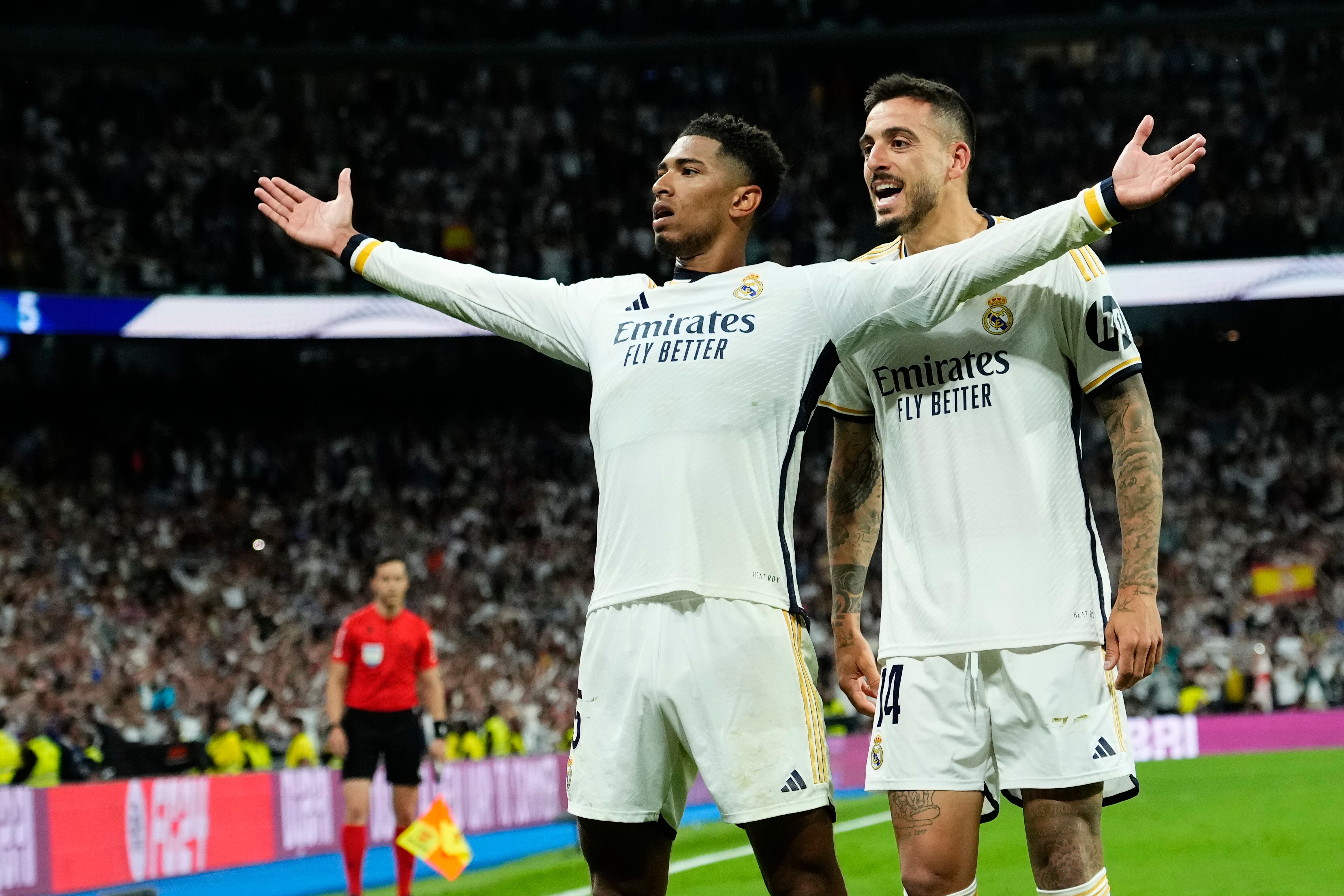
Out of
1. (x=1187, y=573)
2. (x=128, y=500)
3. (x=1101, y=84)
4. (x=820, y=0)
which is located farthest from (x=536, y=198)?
(x=1187, y=573)

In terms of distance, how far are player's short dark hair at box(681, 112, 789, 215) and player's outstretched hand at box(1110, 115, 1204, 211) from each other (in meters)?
1.00

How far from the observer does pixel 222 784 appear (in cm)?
1130

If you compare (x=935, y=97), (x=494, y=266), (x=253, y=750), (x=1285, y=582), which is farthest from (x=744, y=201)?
(x=494, y=266)

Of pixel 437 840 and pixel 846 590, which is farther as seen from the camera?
pixel 437 840

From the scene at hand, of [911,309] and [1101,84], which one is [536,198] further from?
[911,309]

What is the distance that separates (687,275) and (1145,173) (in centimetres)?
122

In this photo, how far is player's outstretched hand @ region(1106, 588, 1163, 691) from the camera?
3.71 metres

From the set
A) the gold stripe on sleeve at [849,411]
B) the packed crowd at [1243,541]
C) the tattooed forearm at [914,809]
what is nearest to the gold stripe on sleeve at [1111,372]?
the gold stripe on sleeve at [849,411]

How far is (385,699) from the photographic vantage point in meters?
9.54

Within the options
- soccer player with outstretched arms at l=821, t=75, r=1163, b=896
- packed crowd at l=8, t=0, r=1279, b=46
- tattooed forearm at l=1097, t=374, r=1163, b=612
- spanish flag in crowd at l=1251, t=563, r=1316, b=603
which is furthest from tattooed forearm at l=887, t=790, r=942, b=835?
packed crowd at l=8, t=0, r=1279, b=46

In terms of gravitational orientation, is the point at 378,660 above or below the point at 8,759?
above

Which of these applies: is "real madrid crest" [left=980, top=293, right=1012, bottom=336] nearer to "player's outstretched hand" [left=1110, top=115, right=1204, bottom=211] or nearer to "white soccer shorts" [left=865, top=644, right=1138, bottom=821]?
"player's outstretched hand" [left=1110, top=115, right=1204, bottom=211]

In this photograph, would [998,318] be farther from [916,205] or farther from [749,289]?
[749,289]

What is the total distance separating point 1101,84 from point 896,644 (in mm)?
25313
